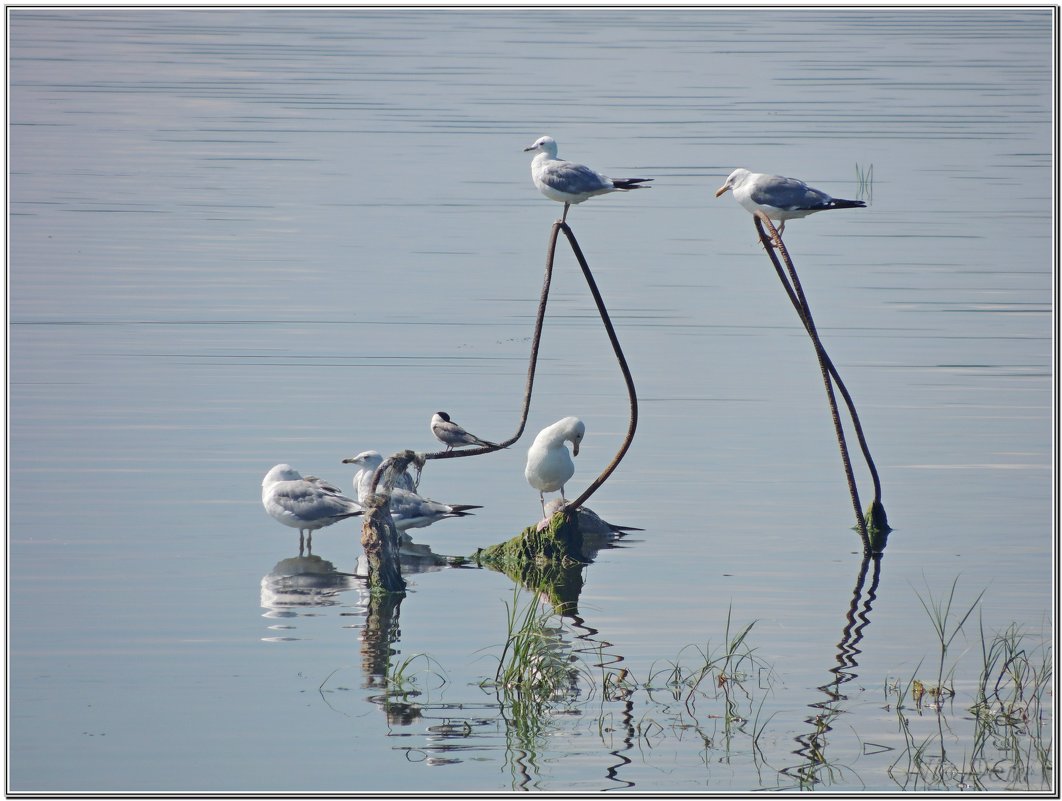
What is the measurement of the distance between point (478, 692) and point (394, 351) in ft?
34.0

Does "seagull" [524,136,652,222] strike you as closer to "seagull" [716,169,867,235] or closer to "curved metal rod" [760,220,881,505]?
"seagull" [716,169,867,235]

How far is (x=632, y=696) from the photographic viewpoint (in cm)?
970

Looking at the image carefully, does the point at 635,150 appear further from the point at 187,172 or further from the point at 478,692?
the point at 478,692

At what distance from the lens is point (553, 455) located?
41.0 ft

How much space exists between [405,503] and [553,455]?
3.96ft

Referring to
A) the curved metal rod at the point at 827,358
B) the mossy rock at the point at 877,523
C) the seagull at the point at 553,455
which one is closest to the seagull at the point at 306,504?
the seagull at the point at 553,455

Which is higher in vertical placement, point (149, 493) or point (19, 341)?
point (19, 341)

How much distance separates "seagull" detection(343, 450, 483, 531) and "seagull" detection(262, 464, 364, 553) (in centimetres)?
21

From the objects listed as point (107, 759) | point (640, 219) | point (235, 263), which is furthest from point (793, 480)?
point (640, 219)

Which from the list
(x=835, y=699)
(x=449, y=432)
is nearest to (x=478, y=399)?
(x=449, y=432)

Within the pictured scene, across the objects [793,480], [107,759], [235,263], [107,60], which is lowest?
[107,759]

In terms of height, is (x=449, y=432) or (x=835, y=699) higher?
(x=449, y=432)

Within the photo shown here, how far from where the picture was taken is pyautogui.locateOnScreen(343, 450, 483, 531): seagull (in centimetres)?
1276

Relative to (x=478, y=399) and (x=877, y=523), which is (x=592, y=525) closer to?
(x=877, y=523)
